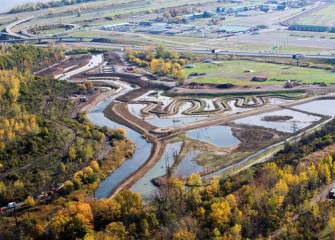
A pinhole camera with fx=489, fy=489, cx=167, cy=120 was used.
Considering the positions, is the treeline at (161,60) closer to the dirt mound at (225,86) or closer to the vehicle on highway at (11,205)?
A: the dirt mound at (225,86)

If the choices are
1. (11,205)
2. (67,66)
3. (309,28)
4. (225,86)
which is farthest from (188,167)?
(309,28)

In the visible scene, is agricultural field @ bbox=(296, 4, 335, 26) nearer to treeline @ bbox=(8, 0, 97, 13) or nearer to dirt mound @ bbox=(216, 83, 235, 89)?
dirt mound @ bbox=(216, 83, 235, 89)

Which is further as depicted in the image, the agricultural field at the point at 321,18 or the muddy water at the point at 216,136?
the agricultural field at the point at 321,18

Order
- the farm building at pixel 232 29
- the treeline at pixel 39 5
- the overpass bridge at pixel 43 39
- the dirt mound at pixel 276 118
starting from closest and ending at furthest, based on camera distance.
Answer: the dirt mound at pixel 276 118
the overpass bridge at pixel 43 39
the farm building at pixel 232 29
the treeline at pixel 39 5

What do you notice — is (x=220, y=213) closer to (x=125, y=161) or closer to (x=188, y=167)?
(x=188, y=167)

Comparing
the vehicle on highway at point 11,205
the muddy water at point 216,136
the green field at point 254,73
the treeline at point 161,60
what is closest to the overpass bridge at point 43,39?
the treeline at point 161,60

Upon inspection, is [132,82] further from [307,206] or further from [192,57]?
[307,206]

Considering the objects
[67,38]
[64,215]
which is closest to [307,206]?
[64,215]
